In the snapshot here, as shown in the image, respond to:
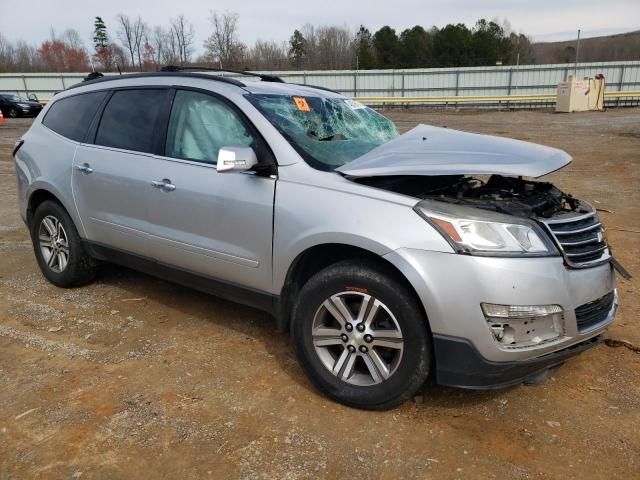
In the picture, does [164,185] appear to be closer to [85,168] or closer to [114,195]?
[114,195]

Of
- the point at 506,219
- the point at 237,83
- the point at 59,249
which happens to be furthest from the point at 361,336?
the point at 59,249

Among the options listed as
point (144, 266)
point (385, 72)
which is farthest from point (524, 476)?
point (385, 72)

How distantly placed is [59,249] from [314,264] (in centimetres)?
269

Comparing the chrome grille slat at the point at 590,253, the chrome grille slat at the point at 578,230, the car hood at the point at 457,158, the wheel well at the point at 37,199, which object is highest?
the car hood at the point at 457,158

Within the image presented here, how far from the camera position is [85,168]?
4094mm

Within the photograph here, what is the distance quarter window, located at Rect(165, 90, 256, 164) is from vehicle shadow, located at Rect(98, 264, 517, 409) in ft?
4.18

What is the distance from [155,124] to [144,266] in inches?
41.2

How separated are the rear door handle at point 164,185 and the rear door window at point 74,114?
3.74 ft

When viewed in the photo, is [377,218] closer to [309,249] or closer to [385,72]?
[309,249]

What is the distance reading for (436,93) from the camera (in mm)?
34531

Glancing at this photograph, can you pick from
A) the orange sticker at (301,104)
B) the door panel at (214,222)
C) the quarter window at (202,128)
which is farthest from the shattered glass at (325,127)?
the door panel at (214,222)

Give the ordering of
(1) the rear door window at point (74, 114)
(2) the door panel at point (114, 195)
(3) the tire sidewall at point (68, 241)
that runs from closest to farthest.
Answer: (2) the door panel at point (114, 195) → (1) the rear door window at point (74, 114) → (3) the tire sidewall at point (68, 241)

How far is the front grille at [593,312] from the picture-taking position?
2.61 m

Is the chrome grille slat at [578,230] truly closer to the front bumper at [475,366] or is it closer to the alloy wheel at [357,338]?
the front bumper at [475,366]
